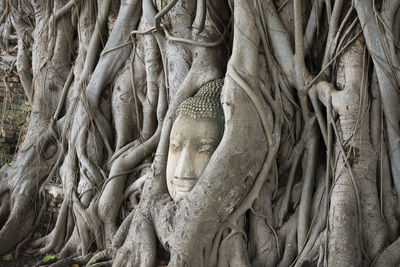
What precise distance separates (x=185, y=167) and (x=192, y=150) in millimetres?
116

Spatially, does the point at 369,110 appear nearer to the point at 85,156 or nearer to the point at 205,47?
the point at 205,47

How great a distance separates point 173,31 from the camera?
3.28 m

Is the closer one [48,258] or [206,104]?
[206,104]

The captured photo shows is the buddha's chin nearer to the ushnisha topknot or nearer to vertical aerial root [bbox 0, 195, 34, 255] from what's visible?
the ushnisha topknot

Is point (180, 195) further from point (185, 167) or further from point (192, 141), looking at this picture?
point (192, 141)

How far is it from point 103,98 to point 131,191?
945 millimetres

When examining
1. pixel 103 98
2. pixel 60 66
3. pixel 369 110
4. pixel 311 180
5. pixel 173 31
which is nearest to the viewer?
pixel 369 110

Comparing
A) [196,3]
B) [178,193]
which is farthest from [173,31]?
[178,193]

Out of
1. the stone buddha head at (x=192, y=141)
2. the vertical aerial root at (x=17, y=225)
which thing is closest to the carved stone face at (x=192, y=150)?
the stone buddha head at (x=192, y=141)

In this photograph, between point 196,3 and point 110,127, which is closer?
point 196,3

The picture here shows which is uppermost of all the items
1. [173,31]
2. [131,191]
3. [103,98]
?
[173,31]

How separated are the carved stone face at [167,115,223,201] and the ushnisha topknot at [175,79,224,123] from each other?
0.13ft

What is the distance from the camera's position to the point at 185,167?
2.70 m

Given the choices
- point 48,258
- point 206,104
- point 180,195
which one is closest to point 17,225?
point 48,258
